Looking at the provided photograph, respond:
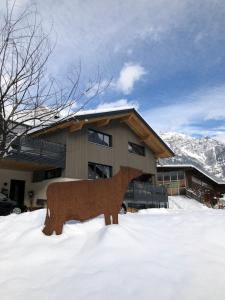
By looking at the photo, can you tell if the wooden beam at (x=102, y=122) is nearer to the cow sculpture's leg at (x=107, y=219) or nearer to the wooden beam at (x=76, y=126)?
the wooden beam at (x=76, y=126)

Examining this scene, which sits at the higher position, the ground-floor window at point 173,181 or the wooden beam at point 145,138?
the wooden beam at point 145,138

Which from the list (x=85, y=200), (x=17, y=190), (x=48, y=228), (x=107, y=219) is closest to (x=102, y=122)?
(x=17, y=190)

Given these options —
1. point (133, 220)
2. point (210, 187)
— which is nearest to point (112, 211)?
point (133, 220)

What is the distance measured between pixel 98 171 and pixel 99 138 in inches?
93.7

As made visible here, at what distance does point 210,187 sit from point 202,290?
44.7 metres

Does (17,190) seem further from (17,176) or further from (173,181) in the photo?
(173,181)

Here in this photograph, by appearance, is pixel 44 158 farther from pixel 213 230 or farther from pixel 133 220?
pixel 213 230

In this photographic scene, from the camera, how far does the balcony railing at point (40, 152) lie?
1748 cm

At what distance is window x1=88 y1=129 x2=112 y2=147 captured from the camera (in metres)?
21.9

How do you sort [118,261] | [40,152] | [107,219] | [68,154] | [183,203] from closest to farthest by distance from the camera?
1. [118,261]
2. [107,219]
3. [40,152]
4. [68,154]
5. [183,203]

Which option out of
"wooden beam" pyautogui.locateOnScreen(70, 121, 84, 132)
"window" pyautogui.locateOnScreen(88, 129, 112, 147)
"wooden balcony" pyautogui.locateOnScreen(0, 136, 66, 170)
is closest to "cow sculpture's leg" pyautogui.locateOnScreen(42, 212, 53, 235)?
"wooden balcony" pyautogui.locateOnScreen(0, 136, 66, 170)

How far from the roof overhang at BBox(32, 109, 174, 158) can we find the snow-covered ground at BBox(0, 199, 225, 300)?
1131 cm

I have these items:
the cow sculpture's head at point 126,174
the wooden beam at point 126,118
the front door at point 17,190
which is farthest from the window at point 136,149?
the cow sculpture's head at point 126,174

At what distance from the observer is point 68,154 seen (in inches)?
781
